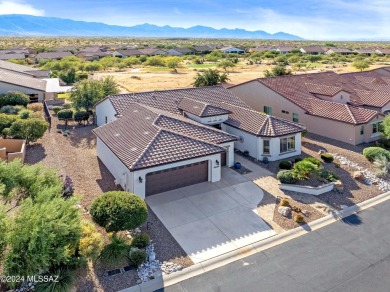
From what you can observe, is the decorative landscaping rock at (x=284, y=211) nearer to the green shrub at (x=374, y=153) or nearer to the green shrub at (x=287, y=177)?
the green shrub at (x=287, y=177)

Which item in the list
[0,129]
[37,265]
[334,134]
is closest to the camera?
[37,265]

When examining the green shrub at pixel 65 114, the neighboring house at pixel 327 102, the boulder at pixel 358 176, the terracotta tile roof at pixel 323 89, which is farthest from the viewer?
the green shrub at pixel 65 114

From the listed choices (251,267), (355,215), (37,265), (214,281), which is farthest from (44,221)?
(355,215)

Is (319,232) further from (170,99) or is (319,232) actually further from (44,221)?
(170,99)

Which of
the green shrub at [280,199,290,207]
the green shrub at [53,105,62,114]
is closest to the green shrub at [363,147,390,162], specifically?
the green shrub at [280,199,290,207]

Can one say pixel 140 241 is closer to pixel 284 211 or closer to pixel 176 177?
pixel 176 177

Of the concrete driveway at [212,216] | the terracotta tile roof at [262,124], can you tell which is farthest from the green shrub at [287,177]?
the terracotta tile roof at [262,124]

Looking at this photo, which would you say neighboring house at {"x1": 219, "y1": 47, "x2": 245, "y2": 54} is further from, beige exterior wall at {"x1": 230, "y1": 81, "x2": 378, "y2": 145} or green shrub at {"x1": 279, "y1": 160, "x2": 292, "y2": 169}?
green shrub at {"x1": 279, "y1": 160, "x2": 292, "y2": 169}
